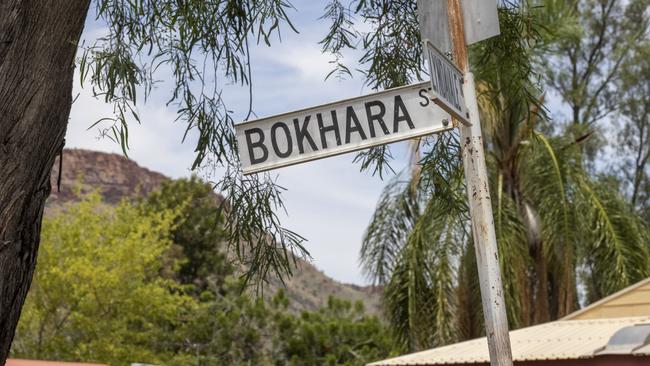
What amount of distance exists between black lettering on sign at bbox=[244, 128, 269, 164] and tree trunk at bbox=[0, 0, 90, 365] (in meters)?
0.85

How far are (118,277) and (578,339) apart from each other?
53.5 feet

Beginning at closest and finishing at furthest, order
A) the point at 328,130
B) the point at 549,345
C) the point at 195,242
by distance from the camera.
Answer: the point at 328,130 < the point at 549,345 < the point at 195,242

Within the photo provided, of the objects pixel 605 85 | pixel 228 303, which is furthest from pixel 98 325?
pixel 605 85

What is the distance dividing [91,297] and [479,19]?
23.5m

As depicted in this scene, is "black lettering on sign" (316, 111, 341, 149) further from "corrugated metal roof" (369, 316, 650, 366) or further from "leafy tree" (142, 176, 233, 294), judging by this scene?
"leafy tree" (142, 176, 233, 294)

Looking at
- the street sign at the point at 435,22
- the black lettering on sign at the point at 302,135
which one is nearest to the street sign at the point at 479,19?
the street sign at the point at 435,22

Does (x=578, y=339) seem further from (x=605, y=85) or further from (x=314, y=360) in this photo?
(x=605, y=85)

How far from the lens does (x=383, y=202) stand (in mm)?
22625

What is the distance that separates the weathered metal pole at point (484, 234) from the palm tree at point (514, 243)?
1491cm

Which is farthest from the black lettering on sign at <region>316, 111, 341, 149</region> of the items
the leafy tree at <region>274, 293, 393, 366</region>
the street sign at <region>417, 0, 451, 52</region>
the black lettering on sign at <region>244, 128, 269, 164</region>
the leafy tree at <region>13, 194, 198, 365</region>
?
the leafy tree at <region>274, 293, 393, 366</region>

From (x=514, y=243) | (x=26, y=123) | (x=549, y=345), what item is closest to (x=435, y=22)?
(x=26, y=123)

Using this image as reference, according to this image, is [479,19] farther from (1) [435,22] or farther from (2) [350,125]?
(2) [350,125]

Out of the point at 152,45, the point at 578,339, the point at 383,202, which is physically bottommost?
the point at 578,339

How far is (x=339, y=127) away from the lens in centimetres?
506
